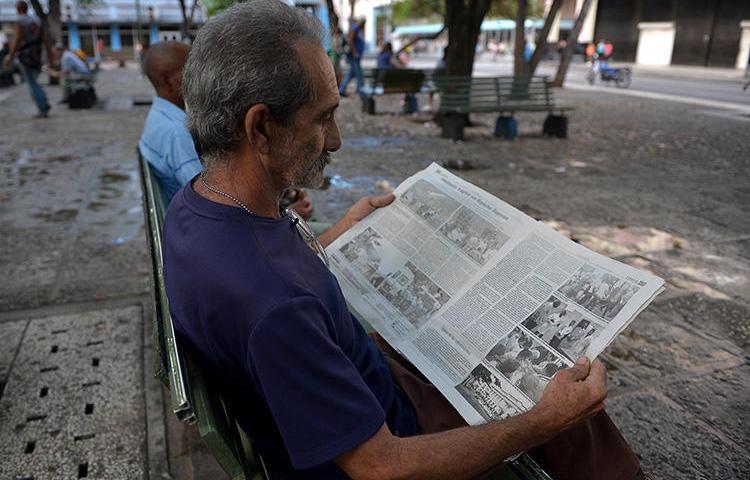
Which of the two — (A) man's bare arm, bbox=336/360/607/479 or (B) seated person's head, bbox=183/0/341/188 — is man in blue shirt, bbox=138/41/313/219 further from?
(A) man's bare arm, bbox=336/360/607/479

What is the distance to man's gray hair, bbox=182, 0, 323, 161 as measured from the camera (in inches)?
44.6

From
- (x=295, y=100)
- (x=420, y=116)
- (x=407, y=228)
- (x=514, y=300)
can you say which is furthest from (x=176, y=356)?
(x=420, y=116)

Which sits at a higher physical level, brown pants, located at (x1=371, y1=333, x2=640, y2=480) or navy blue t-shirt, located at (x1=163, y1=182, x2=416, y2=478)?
navy blue t-shirt, located at (x1=163, y1=182, x2=416, y2=478)

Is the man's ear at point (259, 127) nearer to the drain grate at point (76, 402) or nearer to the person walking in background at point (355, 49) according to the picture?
the drain grate at point (76, 402)

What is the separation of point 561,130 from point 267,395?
8731 mm

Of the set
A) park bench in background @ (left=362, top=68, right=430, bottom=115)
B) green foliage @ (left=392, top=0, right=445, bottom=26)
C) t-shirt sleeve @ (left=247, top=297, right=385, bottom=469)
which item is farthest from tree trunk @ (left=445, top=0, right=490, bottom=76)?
t-shirt sleeve @ (left=247, top=297, right=385, bottom=469)

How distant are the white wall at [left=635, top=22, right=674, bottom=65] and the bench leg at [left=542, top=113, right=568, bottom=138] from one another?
97.4 ft

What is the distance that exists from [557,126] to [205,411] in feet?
28.8

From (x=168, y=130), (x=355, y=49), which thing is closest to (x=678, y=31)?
(x=355, y=49)

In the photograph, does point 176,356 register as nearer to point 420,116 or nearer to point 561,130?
point 561,130

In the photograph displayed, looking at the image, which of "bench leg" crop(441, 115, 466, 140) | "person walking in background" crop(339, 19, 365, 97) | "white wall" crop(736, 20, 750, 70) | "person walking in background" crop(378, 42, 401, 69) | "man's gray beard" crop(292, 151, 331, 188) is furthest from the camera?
"white wall" crop(736, 20, 750, 70)

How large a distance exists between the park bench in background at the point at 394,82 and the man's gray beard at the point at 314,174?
10.2 metres

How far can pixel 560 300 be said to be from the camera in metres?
1.44

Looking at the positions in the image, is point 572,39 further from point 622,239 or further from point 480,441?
point 480,441
